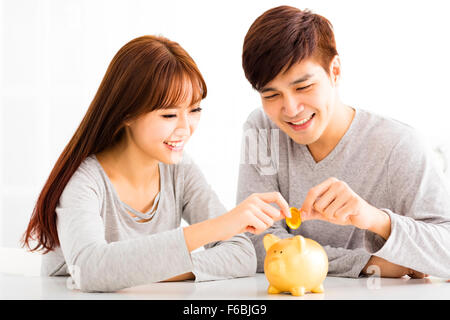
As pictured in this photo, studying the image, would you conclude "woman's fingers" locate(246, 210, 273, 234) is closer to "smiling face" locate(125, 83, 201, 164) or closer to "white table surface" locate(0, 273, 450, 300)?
"white table surface" locate(0, 273, 450, 300)

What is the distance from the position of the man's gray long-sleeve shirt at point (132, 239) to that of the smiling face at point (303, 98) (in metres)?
0.23

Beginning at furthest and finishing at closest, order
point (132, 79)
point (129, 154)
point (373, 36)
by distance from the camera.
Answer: point (373, 36), point (129, 154), point (132, 79)

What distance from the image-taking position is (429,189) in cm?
104

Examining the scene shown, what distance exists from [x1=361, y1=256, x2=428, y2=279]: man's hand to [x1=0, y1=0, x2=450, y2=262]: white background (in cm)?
72

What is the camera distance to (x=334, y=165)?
115 centimetres

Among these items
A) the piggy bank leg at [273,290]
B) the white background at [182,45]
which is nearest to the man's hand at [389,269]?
the piggy bank leg at [273,290]

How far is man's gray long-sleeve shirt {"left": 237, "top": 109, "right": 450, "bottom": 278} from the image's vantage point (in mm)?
970

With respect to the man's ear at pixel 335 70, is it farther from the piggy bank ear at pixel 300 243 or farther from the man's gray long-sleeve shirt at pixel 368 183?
the piggy bank ear at pixel 300 243

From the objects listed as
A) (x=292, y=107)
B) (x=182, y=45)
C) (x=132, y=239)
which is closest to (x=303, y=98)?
(x=292, y=107)

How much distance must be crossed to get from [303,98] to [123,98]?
0.34 m

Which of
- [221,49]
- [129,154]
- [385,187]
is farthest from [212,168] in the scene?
[385,187]

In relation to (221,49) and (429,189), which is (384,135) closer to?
(429,189)
